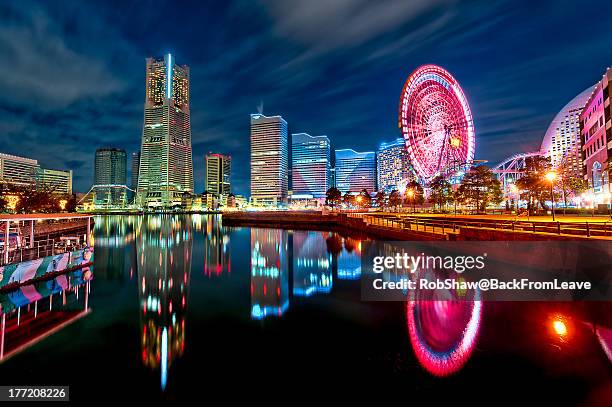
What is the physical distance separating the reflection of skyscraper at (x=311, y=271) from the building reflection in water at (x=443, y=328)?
19.8ft

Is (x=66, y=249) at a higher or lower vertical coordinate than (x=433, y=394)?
higher

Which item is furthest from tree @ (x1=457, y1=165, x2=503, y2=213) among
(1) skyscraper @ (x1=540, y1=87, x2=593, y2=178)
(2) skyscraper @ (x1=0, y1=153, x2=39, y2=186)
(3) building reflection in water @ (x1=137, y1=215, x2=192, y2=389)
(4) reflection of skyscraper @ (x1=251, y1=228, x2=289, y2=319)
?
(2) skyscraper @ (x1=0, y1=153, x2=39, y2=186)

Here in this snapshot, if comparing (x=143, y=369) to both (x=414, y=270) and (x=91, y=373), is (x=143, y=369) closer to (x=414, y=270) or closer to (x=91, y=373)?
(x=91, y=373)

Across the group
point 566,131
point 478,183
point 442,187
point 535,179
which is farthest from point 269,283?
point 566,131

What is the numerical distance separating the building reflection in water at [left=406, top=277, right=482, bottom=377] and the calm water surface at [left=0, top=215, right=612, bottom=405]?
6 centimetres

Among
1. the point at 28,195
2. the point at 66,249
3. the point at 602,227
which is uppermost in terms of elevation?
the point at 28,195

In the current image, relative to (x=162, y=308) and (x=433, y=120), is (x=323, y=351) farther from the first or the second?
(x=433, y=120)

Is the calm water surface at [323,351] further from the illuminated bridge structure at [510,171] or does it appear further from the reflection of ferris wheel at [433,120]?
the illuminated bridge structure at [510,171]

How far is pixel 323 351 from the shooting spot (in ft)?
34.1

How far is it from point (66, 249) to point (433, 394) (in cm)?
2489

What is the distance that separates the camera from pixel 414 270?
22797 mm

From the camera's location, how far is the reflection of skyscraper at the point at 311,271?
19.4 meters

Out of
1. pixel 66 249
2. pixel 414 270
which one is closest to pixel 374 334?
pixel 414 270

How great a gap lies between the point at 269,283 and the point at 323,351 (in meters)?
11.8
